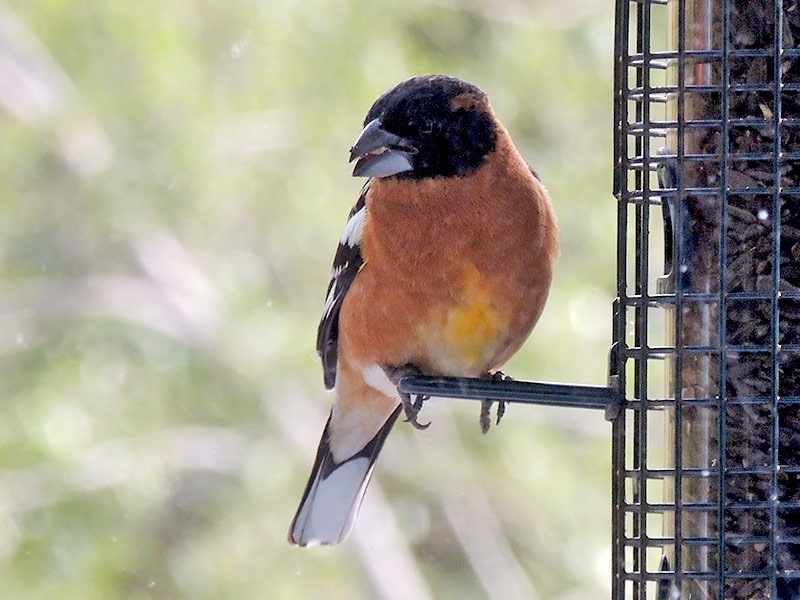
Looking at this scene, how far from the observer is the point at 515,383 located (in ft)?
7.18

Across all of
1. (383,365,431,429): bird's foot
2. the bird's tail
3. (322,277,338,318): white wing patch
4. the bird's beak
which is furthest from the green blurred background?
the bird's beak

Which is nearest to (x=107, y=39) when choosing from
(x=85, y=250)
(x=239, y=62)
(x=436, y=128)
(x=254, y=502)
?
(x=239, y=62)

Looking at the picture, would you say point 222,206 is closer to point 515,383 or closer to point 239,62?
point 239,62

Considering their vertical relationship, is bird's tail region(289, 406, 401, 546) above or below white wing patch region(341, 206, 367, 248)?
below

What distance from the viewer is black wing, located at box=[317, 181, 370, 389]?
2824 mm

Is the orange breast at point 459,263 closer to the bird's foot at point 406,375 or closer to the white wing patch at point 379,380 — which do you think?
the bird's foot at point 406,375

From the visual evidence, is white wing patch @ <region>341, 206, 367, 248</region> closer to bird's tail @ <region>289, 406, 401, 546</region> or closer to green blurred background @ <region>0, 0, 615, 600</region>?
bird's tail @ <region>289, 406, 401, 546</region>

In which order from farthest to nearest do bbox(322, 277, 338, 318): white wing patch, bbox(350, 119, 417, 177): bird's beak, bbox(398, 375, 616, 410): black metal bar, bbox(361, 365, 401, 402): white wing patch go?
1. bbox(322, 277, 338, 318): white wing patch
2. bbox(361, 365, 401, 402): white wing patch
3. bbox(350, 119, 417, 177): bird's beak
4. bbox(398, 375, 616, 410): black metal bar

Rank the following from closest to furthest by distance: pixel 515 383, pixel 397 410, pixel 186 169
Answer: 1. pixel 515 383
2. pixel 397 410
3. pixel 186 169

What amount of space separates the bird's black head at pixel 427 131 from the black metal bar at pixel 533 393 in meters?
0.52

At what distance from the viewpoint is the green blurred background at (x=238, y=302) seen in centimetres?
578

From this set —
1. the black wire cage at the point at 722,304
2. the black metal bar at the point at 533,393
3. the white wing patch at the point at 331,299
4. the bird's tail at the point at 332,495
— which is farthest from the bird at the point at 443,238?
the bird's tail at the point at 332,495

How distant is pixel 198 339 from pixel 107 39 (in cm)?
161

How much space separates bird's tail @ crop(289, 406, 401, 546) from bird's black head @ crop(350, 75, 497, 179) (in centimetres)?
93
